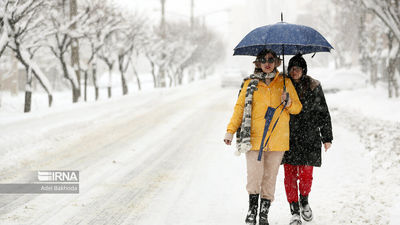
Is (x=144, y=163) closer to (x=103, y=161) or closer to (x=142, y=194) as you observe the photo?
(x=103, y=161)

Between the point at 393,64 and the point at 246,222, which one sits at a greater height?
the point at 393,64

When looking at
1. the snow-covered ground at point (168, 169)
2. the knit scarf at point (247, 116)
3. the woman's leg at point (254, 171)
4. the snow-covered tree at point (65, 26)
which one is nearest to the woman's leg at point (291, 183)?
the snow-covered ground at point (168, 169)

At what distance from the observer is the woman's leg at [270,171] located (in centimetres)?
416

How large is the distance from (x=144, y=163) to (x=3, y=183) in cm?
241

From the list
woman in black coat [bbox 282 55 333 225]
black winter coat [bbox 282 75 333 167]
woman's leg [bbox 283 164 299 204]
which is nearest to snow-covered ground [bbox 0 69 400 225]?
woman's leg [bbox 283 164 299 204]

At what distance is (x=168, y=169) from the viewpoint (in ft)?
23.6

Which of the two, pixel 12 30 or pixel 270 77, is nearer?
pixel 270 77

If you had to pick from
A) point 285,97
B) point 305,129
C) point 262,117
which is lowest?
point 305,129

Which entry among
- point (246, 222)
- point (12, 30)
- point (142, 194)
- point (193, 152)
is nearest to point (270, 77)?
point (246, 222)

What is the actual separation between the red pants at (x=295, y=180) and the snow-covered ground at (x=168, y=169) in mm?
346

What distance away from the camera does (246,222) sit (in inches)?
170

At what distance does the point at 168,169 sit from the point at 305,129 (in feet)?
11.0

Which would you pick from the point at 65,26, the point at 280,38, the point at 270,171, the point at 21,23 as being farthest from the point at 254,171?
the point at 65,26

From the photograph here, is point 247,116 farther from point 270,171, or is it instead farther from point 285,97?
point 270,171
